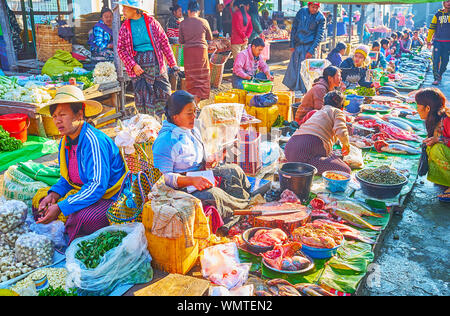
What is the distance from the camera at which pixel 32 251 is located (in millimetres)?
3092

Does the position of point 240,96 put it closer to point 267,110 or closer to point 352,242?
point 267,110

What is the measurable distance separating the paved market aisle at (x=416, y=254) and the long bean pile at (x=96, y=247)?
187 centimetres

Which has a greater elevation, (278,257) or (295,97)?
(295,97)

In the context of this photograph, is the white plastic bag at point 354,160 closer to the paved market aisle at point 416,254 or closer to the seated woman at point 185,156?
the paved market aisle at point 416,254

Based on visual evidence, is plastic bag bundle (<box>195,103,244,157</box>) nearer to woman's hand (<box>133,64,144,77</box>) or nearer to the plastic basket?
woman's hand (<box>133,64,144,77</box>)

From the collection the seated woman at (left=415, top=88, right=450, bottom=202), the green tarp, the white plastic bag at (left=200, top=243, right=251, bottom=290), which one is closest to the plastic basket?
the seated woman at (left=415, top=88, right=450, bottom=202)

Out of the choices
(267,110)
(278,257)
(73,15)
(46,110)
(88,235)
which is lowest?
(278,257)

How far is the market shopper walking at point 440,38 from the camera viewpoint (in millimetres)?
11484

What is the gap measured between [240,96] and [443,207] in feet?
11.3

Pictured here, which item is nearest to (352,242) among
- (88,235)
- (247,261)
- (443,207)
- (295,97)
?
(247,261)

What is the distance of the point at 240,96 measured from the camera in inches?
266

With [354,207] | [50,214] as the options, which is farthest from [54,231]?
[354,207]

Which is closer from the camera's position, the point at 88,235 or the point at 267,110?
the point at 88,235

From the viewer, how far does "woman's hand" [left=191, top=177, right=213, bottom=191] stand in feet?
10.9
